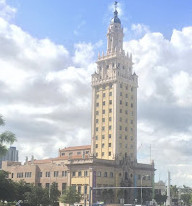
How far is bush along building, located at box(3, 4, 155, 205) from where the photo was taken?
11844cm

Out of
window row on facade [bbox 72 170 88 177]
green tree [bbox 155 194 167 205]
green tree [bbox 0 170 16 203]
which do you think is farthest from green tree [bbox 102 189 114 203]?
green tree [bbox 0 170 16 203]

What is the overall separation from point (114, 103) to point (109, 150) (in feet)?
51.9

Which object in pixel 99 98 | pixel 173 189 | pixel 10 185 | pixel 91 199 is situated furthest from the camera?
pixel 173 189

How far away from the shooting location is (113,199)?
11862cm

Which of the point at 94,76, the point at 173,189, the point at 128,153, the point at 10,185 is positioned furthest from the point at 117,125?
the point at 173,189

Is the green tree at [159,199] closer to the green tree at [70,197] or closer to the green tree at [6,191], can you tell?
the green tree at [70,197]

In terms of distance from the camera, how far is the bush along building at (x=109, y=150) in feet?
389

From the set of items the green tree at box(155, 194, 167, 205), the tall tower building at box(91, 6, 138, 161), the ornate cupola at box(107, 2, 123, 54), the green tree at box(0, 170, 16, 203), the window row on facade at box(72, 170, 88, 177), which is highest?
the ornate cupola at box(107, 2, 123, 54)

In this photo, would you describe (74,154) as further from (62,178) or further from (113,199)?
(113,199)

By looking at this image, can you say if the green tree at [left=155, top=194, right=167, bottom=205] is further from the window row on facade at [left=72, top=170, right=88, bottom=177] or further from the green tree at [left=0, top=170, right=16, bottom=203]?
the green tree at [left=0, top=170, right=16, bottom=203]

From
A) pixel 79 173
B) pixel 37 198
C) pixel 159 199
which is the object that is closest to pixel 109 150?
pixel 79 173

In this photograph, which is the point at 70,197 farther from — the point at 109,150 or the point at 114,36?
the point at 114,36

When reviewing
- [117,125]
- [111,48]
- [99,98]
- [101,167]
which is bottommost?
[101,167]

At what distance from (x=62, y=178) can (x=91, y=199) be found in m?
15.4
